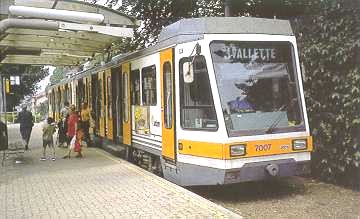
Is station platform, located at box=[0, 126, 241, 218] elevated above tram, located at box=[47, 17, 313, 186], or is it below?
below

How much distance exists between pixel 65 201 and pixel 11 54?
1135 cm

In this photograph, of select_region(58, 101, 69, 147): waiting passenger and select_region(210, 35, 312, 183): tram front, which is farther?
select_region(58, 101, 69, 147): waiting passenger

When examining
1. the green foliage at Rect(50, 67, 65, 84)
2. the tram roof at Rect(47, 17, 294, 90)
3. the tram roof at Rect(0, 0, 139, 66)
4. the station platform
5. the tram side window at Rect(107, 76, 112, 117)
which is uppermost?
the green foliage at Rect(50, 67, 65, 84)

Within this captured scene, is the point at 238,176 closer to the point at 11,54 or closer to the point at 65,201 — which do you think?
the point at 65,201

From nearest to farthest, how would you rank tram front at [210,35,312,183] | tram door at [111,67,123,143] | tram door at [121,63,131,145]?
1. tram front at [210,35,312,183]
2. tram door at [121,63,131,145]
3. tram door at [111,67,123,143]

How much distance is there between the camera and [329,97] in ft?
36.5

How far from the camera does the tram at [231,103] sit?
9.67m

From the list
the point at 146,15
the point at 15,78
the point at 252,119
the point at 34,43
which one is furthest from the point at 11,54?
the point at 252,119

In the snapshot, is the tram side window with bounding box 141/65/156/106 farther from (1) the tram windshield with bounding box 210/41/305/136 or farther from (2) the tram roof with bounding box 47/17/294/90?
(1) the tram windshield with bounding box 210/41/305/136

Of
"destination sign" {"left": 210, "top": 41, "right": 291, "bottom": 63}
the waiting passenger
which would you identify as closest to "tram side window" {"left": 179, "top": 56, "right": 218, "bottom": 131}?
"destination sign" {"left": 210, "top": 41, "right": 291, "bottom": 63}

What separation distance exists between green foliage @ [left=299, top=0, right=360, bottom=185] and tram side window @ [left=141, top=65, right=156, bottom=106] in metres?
3.28

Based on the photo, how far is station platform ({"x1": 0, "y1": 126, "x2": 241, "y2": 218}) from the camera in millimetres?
8281

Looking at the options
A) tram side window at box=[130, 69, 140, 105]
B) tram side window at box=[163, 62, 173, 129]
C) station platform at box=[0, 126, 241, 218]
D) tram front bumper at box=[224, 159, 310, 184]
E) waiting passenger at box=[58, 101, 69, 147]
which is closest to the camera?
station platform at box=[0, 126, 241, 218]

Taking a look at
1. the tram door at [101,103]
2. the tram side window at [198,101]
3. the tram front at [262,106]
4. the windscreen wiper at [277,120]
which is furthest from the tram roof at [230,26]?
the tram door at [101,103]
